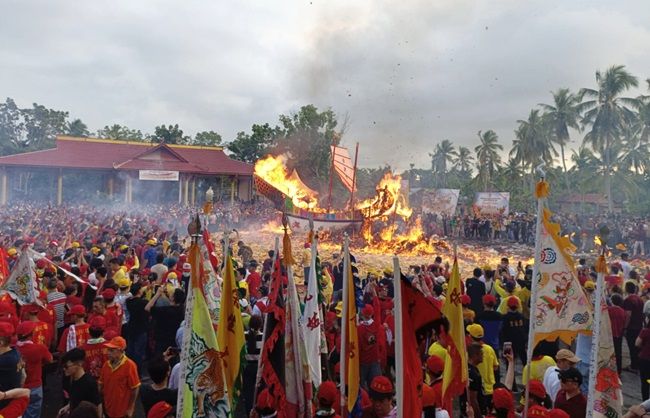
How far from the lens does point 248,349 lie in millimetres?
6410

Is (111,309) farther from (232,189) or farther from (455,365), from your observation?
(232,189)

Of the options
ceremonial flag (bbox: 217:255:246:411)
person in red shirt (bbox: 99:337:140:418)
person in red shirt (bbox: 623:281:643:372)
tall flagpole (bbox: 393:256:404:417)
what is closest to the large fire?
person in red shirt (bbox: 623:281:643:372)

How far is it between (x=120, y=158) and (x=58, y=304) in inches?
1330

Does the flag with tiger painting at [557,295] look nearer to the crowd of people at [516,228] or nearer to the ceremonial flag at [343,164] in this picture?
the crowd of people at [516,228]

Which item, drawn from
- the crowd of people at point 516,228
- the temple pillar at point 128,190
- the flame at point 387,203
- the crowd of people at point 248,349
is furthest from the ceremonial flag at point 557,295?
the temple pillar at point 128,190

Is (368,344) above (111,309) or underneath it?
underneath

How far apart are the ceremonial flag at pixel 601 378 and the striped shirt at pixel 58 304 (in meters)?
6.89

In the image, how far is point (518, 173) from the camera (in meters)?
58.0

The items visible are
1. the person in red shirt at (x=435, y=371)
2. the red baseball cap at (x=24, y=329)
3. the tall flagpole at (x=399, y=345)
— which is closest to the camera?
the tall flagpole at (x=399, y=345)

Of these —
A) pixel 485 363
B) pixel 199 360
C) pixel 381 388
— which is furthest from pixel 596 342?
pixel 199 360

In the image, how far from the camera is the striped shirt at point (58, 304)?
7590 millimetres

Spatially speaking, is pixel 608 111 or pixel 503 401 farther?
pixel 608 111

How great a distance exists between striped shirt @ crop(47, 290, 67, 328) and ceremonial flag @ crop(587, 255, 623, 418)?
689 cm

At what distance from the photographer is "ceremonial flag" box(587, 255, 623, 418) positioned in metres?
3.88
